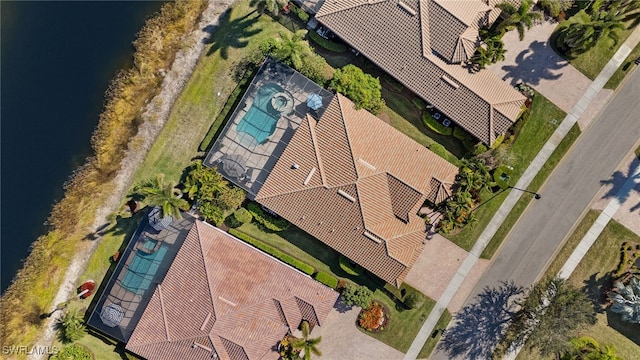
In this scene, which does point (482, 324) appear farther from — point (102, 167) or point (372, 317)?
point (102, 167)

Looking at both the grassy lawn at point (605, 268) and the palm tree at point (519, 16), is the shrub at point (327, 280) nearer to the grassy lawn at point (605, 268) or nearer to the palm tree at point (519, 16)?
the grassy lawn at point (605, 268)

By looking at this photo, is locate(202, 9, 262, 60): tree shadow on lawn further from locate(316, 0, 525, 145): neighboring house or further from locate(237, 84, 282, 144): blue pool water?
locate(316, 0, 525, 145): neighboring house

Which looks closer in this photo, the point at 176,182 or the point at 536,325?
the point at 536,325

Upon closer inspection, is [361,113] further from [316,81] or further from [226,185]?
[226,185]

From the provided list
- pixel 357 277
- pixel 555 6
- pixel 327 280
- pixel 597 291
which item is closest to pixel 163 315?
pixel 327 280

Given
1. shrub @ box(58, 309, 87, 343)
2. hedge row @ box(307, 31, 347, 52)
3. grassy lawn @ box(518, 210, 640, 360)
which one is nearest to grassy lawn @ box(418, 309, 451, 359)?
grassy lawn @ box(518, 210, 640, 360)

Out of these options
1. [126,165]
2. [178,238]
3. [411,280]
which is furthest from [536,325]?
[126,165]
